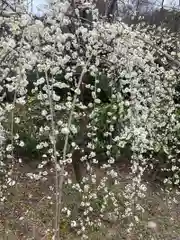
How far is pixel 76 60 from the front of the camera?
11.7 feet

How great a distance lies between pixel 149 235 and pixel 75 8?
2937mm

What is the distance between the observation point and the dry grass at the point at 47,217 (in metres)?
4.92

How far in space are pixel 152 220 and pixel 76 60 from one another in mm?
2737

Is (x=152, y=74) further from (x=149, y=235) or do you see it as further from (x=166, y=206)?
(x=166, y=206)

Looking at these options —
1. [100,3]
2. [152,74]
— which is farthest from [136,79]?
[100,3]

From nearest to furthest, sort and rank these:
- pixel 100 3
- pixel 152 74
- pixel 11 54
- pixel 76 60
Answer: pixel 11 54, pixel 76 60, pixel 152 74, pixel 100 3

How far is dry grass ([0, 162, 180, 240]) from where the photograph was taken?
4.92m

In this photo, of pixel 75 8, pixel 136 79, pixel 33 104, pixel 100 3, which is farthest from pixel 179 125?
pixel 100 3

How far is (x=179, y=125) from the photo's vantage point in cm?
508

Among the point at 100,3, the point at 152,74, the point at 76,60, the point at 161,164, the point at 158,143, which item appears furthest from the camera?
the point at 100,3

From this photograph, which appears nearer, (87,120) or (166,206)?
(87,120)

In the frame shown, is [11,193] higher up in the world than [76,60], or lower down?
lower down

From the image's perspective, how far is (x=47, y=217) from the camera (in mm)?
5172

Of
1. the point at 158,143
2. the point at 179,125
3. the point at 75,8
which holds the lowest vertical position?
the point at 158,143
